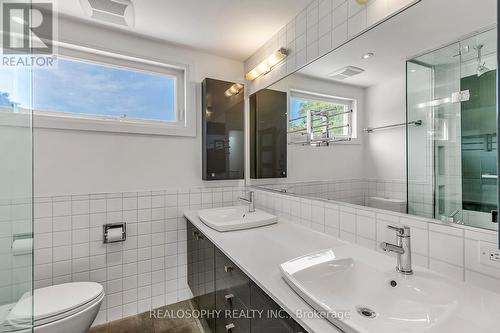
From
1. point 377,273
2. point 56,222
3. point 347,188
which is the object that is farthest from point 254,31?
point 56,222

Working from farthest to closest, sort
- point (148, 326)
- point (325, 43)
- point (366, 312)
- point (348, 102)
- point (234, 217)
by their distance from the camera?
point (234, 217) < point (148, 326) < point (325, 43) < point (348, 102) < point (366, 312)

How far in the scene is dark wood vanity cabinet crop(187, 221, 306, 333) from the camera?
83cm

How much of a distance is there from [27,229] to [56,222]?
0.75 m

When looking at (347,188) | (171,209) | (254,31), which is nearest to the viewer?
(347,188)

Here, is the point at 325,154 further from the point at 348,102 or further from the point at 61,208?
the point at 61,208

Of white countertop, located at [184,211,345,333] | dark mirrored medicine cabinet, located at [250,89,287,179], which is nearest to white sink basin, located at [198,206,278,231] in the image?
white countertop, located at [184,211,345,333]

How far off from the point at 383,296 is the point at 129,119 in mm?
2132

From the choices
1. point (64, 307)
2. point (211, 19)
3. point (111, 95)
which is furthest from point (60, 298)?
point (211, 19)

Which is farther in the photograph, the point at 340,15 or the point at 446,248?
the point at 340,15

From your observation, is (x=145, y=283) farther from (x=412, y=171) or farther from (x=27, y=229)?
(x=412, y=171)

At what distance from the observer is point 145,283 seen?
6.53ft

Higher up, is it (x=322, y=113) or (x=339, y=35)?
(x=339, y=35)

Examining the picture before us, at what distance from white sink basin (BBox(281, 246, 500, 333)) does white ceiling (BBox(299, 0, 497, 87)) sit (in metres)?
A: 0.85

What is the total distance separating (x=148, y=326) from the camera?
182cm
